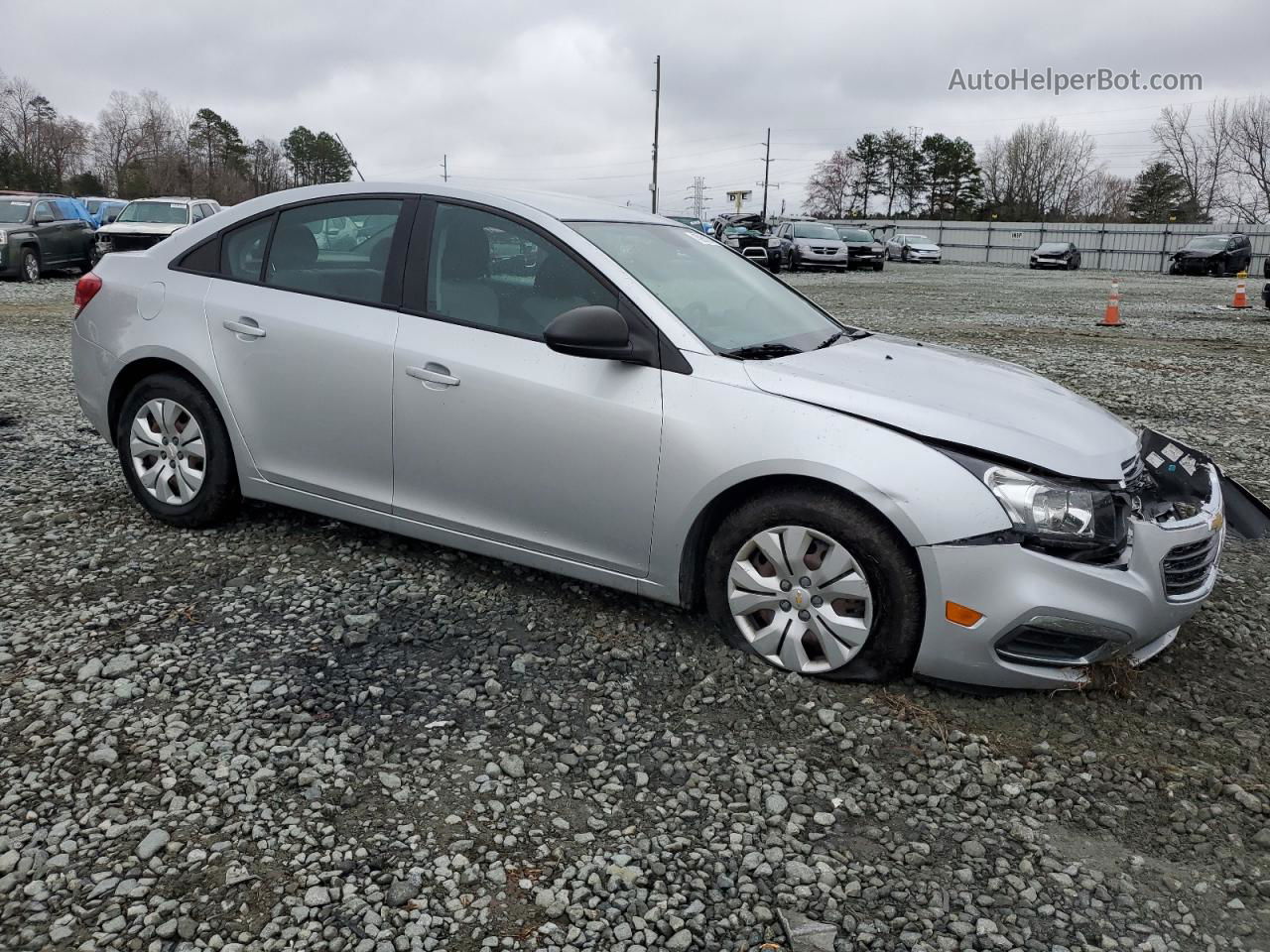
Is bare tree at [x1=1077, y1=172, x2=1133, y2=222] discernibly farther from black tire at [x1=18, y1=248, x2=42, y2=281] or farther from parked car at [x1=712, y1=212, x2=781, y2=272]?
black tire at [x1=18, y1=248, x2=42, y2=281]

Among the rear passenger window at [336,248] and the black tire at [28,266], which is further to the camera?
the black tire at [28,266]

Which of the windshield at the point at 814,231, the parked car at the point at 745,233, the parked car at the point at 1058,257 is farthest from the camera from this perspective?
the parked car at the point at 1058,257

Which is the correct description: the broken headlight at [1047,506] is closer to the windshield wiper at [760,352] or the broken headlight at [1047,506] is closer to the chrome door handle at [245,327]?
the windshield wiper at [760,352]

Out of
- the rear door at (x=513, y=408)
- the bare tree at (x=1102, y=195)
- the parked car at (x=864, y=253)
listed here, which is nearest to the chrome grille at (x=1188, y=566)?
the rear door at (x=513, y=408)

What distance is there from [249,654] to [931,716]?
234cm

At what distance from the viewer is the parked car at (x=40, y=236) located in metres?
18.9

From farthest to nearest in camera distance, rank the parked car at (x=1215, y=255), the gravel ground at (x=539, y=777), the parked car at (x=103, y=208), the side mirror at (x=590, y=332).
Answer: the parked car at (x=1215, y=255)
the parked car at (x=103, y=208)
the side mirror at (x=590, y=332)
the gravel ground at (x=539, y=777)

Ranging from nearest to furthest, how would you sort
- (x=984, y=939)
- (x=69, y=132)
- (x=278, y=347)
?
(x=984, y=939) → (x=278, y=347) → (x=69, y=132)

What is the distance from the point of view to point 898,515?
316 centimetres

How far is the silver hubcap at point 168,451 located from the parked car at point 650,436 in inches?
0.5

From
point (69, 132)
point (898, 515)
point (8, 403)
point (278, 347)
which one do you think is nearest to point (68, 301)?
point (8, 403)

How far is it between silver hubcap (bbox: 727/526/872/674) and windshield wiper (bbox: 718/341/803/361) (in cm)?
66

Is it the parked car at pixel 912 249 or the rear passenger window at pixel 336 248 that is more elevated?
the parked car at pixel 912 249

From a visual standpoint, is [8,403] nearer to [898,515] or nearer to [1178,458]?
[898,515]
